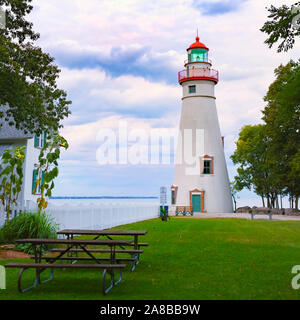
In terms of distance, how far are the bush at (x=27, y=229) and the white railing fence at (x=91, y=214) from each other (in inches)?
44.4

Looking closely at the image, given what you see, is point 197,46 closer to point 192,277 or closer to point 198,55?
point 198,55

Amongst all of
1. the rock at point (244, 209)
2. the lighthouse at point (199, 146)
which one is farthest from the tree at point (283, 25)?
the rock at point (244, 209)

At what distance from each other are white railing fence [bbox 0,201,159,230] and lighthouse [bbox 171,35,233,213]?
9.46 m

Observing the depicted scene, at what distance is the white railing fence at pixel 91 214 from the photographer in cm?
1345

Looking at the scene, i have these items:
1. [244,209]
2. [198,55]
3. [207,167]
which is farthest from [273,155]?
[198,55]

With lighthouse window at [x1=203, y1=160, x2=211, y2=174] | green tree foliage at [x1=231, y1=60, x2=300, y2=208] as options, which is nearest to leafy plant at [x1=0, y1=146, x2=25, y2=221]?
green tree foliage at [x1=231, y1=60, x2=300, y2=208]

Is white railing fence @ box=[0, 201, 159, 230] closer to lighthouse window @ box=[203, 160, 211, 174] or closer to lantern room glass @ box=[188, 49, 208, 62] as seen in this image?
lighthouse window @ box=[203, 160, 211, 174]

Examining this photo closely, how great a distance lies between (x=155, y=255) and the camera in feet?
33.1

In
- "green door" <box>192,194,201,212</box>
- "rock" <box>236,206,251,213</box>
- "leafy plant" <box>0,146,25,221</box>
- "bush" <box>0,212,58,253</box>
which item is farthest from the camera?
"rock" <box>236,206,251,213</box>

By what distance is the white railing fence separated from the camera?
13.5 meters

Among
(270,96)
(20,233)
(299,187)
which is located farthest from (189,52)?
(20,233)

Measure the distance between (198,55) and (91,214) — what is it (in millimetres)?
21741
